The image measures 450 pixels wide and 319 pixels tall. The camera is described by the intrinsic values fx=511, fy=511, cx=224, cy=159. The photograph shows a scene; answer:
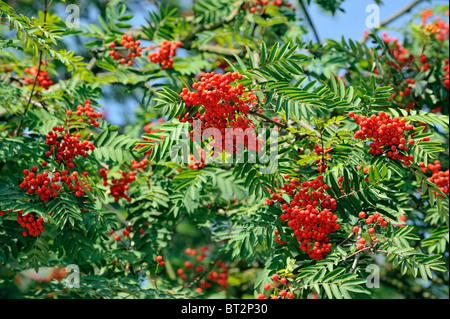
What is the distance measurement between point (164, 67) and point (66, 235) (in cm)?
177

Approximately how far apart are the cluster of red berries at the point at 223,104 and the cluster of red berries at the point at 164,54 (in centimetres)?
163

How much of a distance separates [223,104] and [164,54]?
5.73 feet

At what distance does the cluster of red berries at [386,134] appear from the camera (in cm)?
282

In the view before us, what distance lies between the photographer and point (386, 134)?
9.27 ft

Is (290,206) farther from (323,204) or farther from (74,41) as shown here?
(74,41)

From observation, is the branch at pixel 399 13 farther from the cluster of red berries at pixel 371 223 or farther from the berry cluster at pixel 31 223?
the berry cluster at pixel 31 223

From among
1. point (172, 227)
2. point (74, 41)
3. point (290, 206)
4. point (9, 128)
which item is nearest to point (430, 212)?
point (290, 206)

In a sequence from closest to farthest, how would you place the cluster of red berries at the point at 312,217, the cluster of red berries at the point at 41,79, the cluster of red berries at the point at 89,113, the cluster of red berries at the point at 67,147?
1. the cluster of red berries at the point at 312,217
2. the cluster of red berries at the point at 67,147
3. the cluster of red berries at the point at 89,113
4. the cluster of red berries at the point at 41,79

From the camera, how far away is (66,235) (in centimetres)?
321

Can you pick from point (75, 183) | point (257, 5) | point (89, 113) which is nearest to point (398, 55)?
point (257, 5)

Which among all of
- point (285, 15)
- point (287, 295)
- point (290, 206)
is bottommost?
point (287, 295)

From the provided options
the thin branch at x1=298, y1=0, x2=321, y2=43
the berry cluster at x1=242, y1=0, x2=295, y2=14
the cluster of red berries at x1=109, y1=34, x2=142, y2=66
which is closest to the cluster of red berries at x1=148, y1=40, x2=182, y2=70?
the cluster of red berries at x1=109, y1=34, x2=142, y2=66

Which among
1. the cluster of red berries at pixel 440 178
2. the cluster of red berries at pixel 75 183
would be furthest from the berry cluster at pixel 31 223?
the cluster of red berries at pixel 440 178

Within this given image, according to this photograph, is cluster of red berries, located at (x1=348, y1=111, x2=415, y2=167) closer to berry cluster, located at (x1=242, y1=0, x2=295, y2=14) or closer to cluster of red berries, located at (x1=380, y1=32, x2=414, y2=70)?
cluster of red berries, located at (x1=380, y1=32, x2=414, y2=70)
